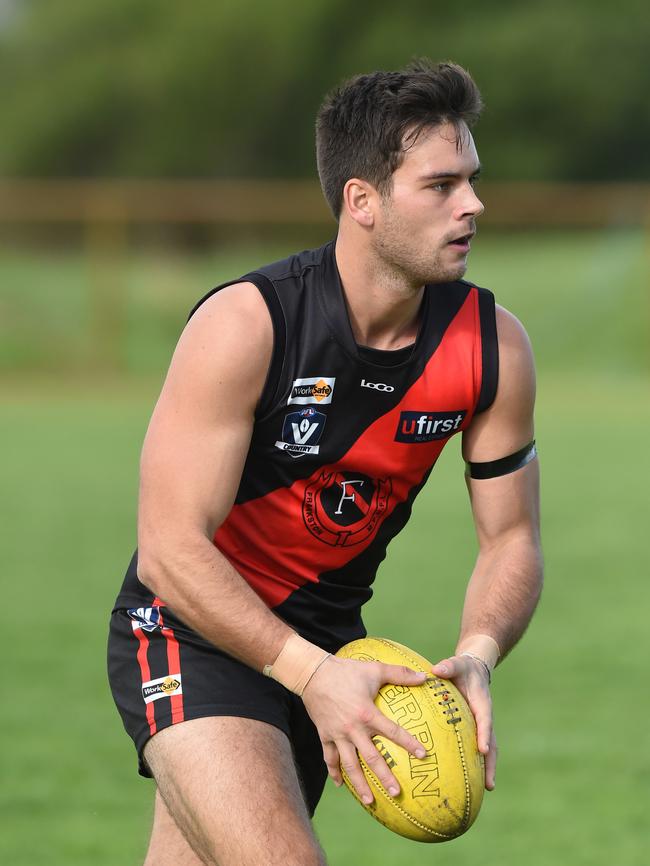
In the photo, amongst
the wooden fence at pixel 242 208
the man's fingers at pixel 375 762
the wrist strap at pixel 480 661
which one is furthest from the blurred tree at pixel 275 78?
the man's fingers at pixel 375 762

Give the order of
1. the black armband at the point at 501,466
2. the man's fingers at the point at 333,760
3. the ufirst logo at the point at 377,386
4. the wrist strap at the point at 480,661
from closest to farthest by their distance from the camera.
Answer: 1. the man's fingers at the point at 333,760
2. the wrist strap at the point at 480,661
3. the ufirst logo at the point at 377,386
4. the black armband at the point at 501,466

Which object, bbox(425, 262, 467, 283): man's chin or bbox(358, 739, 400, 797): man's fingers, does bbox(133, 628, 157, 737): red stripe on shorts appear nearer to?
bbox(358, 739, 400, 797): man's fingers

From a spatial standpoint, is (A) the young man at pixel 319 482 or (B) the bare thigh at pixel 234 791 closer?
(B) the bare thigh at pixel 234 791

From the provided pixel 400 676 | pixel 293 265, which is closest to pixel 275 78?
pixel 293 265

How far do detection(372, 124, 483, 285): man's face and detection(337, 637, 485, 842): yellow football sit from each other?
43.1 inches

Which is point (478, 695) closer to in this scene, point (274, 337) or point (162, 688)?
point (162, 688)

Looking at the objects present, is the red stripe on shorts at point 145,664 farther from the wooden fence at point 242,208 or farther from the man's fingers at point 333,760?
the wooden fence at point 242,208

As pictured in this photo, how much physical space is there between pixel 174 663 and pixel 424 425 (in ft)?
3.08

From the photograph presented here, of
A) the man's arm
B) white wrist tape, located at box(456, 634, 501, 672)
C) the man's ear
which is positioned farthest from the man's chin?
white wrist tape, located at box(456, 634, 501, 672)

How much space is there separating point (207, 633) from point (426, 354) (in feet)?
3.26

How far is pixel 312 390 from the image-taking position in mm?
3930

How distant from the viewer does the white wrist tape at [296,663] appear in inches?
141

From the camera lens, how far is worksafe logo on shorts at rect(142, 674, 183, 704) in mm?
3912

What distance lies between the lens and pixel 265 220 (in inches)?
1028
